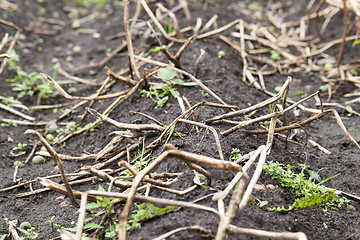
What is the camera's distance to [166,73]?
235cm

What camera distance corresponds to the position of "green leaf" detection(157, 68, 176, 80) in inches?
92.0

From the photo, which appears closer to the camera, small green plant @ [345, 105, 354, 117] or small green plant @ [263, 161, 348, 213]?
small green plant @ [263, 161, 348, 213]

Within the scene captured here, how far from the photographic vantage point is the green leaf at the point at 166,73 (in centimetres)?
234

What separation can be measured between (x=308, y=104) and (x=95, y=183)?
2237 mm

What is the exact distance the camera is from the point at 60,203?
1.92m

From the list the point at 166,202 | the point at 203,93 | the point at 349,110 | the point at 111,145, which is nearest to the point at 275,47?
the point at 349,110

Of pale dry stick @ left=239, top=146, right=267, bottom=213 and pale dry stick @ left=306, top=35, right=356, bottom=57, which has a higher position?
pale dry stick @ left=239, top=146, right=267, bottom=213

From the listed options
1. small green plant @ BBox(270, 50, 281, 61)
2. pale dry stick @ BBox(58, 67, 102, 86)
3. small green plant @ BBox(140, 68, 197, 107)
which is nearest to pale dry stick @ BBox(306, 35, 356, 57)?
small green plant @ BBox(270, 50, 281, 61)

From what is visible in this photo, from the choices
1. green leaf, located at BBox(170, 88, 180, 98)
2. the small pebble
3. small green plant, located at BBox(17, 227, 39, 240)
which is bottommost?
small green plant, located at BBox(17, 227, 39, 240)

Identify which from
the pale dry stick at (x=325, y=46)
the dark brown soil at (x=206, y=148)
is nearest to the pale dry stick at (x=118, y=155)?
the dark brown soil at (x=206, y=148)

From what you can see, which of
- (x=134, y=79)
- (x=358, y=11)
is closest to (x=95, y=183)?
(x=134, y=79)

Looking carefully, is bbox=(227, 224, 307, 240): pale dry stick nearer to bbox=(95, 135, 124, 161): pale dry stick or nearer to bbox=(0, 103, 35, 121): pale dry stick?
bbox=(95, 135, 124, 161): pale dry stick

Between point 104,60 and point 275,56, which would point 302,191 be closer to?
point 275,56

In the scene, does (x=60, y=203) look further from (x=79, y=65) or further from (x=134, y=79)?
(x=79, y=65)
